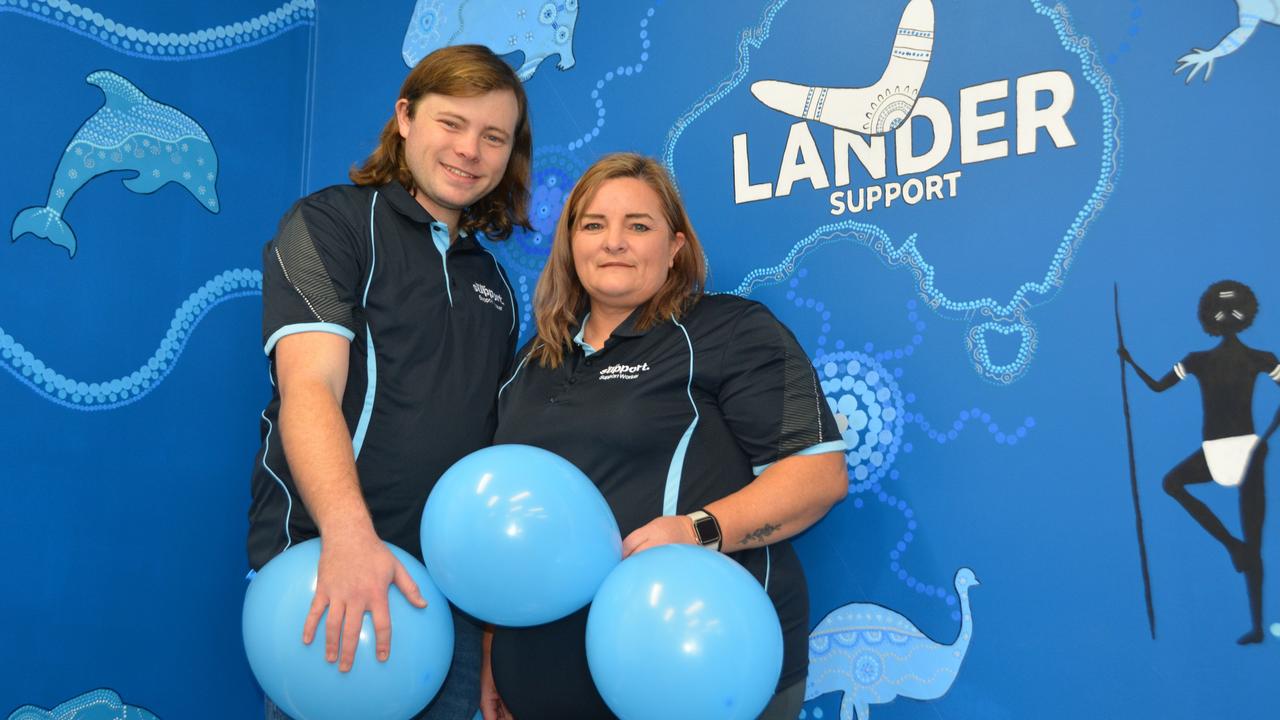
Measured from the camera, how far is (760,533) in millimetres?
1555

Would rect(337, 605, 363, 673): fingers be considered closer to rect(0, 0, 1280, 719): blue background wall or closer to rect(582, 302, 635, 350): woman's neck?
rect(582, 302, 635, 350): woman's neck

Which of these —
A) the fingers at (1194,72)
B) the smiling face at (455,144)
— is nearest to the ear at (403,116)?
the smiling face at (455,144)

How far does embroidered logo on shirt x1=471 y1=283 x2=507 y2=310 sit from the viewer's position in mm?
A: 1914

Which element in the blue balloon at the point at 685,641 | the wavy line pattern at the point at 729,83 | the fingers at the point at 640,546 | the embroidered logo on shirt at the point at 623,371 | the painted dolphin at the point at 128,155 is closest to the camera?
the blue balloon at the point at 685,641

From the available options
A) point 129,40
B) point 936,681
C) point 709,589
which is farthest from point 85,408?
point 936,681

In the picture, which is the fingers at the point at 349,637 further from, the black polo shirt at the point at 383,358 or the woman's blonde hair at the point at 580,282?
the woman's blonde hair at the point at 580,282

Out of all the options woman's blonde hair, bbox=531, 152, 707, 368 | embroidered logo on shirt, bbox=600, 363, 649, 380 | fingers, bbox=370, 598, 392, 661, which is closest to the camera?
fingers, bbox=370, 598, 392, 661

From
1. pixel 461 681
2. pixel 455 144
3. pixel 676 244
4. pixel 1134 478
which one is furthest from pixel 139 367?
pixel 1134 478

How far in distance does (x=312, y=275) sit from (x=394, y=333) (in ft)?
0.61

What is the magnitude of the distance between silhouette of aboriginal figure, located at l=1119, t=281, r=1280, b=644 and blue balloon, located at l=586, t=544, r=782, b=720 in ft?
2.49

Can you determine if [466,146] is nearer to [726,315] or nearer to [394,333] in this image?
[394,333]

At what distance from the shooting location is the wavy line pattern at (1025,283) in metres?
1.68

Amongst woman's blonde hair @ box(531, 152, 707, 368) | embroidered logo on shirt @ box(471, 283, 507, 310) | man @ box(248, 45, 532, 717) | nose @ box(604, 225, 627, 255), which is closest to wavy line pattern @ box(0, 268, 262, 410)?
man @ box(248, 45, 532, 717)

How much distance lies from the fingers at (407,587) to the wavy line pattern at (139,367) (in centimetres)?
123
